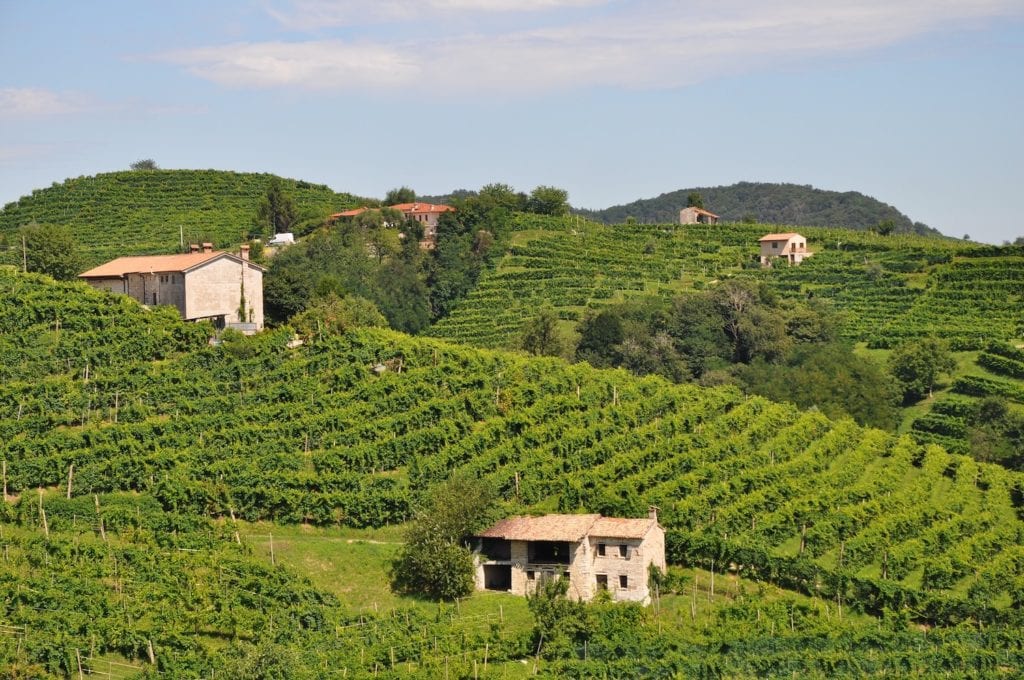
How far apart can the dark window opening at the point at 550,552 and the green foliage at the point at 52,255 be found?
82.8 ft

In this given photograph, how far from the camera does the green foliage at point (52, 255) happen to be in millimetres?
51594

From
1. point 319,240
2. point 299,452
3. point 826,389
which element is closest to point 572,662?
point 299,452

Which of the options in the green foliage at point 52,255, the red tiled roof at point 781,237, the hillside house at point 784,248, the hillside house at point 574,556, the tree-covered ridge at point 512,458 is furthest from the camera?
the red tiled roof at point 781,237

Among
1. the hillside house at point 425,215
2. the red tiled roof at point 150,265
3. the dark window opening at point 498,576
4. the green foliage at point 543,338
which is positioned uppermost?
the hillside house at point 425,215

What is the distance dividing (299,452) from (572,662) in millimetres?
11052

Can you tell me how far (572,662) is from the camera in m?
29.2

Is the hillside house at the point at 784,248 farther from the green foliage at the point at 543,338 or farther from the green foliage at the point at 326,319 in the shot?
the green foliage at the point at 326,319

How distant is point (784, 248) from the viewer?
259ft

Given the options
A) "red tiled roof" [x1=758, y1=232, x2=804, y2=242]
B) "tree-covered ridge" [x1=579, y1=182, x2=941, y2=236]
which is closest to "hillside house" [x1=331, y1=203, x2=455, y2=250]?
"red tiled roof" [x1=758, y1=232, x2=804, y2=242]

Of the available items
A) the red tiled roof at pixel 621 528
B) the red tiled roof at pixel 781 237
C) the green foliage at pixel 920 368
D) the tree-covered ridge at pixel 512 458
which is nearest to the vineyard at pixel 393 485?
the tree-covered ridge at pixel 512 458

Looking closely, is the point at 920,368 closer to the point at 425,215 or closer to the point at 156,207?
the point at 425,215

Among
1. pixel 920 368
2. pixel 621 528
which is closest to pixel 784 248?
pixel 920 368

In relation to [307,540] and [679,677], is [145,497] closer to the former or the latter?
[307,540]

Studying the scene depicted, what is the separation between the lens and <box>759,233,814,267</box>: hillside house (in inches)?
3093
